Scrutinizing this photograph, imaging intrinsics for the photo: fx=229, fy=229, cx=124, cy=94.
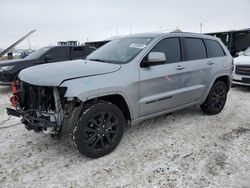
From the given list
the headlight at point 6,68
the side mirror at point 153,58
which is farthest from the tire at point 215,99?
the headlight at point 6,68

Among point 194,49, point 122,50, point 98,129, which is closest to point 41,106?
Answer: point 98,129

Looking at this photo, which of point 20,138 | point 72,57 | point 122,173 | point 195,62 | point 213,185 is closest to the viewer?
point 213,185

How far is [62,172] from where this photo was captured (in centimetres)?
297

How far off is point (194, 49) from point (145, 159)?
8.10 feet

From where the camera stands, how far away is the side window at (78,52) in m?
8.67

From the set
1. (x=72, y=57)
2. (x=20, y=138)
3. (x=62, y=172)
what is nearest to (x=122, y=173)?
(x=62, y=172)

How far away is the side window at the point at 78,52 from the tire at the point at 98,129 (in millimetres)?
5891

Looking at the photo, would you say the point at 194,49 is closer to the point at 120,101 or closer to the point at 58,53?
the point at 120,101

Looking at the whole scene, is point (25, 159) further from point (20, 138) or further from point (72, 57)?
point (72, 57)

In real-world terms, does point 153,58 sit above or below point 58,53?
above

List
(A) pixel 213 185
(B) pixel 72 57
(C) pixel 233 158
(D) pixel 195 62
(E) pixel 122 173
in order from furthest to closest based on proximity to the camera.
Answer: (B) pixel 72 57, (D) pixel 195 62, (C) pixel 233 158, (E) pixel 122 173, (A) pixel 213 185

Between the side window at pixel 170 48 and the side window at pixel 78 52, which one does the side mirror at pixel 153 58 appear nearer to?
the side window at pixel 170 48

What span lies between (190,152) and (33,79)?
2488 mm

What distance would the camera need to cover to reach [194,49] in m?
4.53
